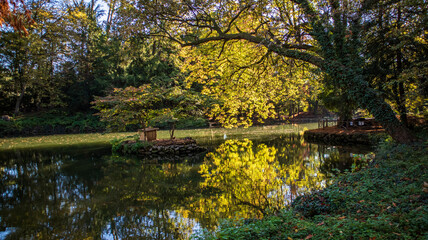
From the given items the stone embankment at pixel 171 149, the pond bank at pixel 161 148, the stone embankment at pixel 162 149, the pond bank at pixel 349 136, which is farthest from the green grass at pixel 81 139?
the pond bank at pixel 349 136

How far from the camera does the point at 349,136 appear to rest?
14781 mm

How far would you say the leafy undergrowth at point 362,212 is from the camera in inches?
109

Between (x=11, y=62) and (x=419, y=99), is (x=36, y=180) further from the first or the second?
(x=11, y=62)

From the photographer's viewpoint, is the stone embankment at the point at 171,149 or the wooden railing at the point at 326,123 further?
the wooden railing at the point at 326,123

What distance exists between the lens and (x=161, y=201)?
6000 millimetres

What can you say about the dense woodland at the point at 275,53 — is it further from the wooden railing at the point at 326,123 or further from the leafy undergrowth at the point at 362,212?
the leafy undergrowth at the point at 362,212

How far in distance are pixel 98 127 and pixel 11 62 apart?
1239 cm

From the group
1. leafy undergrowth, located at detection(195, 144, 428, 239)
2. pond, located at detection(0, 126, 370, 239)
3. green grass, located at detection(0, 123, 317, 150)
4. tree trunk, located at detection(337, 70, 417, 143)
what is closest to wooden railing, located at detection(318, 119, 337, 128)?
green grass, located at detection(0, 123, 317, 150)

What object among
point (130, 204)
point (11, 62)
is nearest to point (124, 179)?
point (130, 204)

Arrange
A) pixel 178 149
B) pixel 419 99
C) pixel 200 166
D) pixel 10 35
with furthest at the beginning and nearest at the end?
pixel 10 35 < pixel 178 149 < pixel 200 166 < pixel 419 99

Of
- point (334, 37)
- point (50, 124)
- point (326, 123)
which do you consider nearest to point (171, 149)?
point (334, 37)

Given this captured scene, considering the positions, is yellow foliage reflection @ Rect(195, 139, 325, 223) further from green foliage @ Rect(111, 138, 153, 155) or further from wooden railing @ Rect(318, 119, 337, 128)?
wooden railing @ Rect(318, 119, 337, 128)

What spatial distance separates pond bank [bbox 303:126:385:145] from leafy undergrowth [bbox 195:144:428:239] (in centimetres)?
870

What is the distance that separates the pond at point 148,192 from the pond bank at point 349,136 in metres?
3.86
